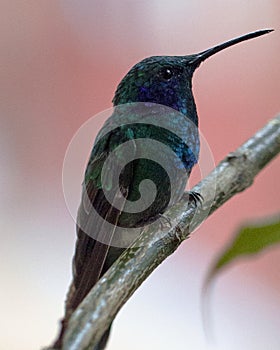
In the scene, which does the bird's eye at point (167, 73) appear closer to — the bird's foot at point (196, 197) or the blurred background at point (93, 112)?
the bird's foot at point (196, 197)

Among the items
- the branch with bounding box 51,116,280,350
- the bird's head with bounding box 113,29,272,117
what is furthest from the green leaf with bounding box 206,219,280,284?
the bird's head with bounding box 113,29,272,117

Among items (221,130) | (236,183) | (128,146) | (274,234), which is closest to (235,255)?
(274,234)

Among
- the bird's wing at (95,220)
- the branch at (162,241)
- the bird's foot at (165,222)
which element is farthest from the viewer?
the bird's wing at (95,220)

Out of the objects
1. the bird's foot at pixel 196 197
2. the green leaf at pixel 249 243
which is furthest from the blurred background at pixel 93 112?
the green leaf at pixel 249 243

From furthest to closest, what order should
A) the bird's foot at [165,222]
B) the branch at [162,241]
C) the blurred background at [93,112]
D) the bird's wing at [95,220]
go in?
the blurred background at [93,112], the bird's wing at [95,220], the bird's foot at [165,222], the branch at [162,241]

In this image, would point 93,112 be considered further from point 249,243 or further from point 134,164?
point 249,243

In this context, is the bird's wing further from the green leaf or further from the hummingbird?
the green leaf

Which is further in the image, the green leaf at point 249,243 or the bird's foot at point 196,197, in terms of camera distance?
the bird's foot at point 196,197
